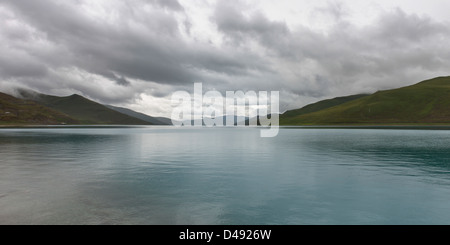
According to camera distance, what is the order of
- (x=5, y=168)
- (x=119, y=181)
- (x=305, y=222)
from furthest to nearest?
(x=5, y=168)
(x=119, y=181)
(x=305, y=222)

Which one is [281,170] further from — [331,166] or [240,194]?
[240,194]

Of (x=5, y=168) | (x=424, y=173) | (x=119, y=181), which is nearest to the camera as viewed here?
(x=119, y=181)

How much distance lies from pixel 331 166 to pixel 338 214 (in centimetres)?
2378

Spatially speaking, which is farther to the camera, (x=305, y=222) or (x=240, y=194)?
(x=240, y=194)

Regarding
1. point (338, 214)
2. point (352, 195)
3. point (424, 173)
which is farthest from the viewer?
point (424, 173)

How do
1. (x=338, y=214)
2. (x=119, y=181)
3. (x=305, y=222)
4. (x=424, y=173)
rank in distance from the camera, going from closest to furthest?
(x=305, y=222) < (x=338, y=214) < (x=119, y=181) < (x=424, y=173)

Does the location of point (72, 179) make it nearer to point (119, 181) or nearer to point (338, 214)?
point (119, 181)

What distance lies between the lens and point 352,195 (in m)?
25.3

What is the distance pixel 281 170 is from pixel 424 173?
741 inches
